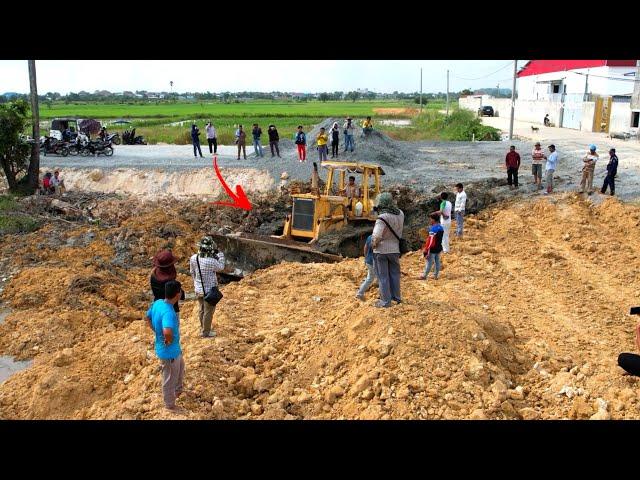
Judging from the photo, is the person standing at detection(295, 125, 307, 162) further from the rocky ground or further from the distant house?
the distant house

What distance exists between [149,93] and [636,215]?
132 m

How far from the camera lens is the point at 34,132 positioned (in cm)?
1853

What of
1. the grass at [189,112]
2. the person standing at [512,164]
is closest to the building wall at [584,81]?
the grass at [189,112]

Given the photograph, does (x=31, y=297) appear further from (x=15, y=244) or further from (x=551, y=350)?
(x=551, y=350)

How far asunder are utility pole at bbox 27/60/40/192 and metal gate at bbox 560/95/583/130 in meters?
29.2

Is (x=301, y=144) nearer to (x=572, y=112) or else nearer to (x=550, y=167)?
(x=550, y=167)

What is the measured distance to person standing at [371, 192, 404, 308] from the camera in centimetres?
704

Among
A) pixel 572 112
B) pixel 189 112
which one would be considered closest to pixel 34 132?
pixel 572 112

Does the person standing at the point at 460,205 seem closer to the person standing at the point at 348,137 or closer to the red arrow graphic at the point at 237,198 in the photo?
the red arrow graphic at the point at 237,198

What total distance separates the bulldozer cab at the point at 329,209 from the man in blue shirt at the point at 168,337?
684 cm

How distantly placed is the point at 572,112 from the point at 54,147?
2917cm

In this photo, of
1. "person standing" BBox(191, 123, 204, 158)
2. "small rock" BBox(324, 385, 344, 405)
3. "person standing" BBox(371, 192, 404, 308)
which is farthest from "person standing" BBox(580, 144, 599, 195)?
"person standing" BBox(191, 123, 204, 158)

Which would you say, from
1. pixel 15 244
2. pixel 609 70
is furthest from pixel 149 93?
pixel 15 244

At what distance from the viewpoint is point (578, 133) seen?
3172cm
